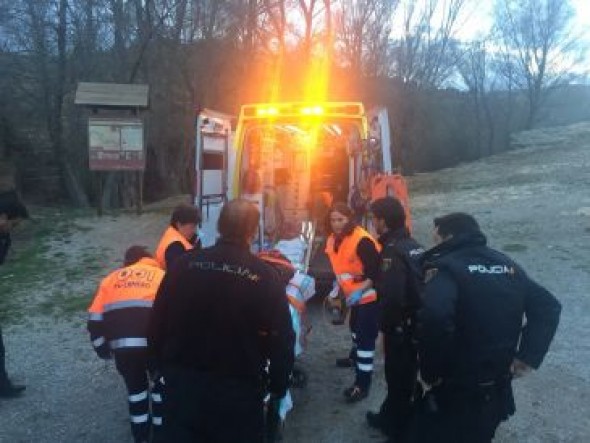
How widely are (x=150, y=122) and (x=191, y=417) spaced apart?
18.9 meters

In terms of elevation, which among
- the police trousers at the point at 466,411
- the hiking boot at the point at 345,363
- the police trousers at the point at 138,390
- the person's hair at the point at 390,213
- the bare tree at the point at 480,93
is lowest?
the hiking boot at the point at 345,363

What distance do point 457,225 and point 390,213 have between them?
1.19 meters

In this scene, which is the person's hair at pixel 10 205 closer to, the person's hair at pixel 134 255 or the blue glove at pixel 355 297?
the person's hair at pixel 134 255

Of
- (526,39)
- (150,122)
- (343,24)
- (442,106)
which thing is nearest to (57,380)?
(150,122)

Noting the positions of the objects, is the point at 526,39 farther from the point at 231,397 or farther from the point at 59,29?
the point at 231,397

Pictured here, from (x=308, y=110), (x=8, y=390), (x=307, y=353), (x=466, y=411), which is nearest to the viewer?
(x=466, y=411)

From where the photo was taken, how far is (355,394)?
4637 mm

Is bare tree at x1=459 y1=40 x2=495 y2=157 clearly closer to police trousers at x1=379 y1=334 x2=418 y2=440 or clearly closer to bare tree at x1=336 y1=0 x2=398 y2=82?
bare tree at x1=336 y1=0 x2=398 y2=82

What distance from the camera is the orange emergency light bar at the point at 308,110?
23.6 feet

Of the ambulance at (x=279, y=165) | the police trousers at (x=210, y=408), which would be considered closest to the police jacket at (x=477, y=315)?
the police trousers at (x=210, y=408)

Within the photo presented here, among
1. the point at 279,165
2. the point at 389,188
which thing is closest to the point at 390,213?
the point at 389,188

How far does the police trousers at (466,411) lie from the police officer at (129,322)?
5.39ft

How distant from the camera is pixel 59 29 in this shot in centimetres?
1834

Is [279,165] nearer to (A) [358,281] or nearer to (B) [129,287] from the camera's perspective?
(A) [358,281]
